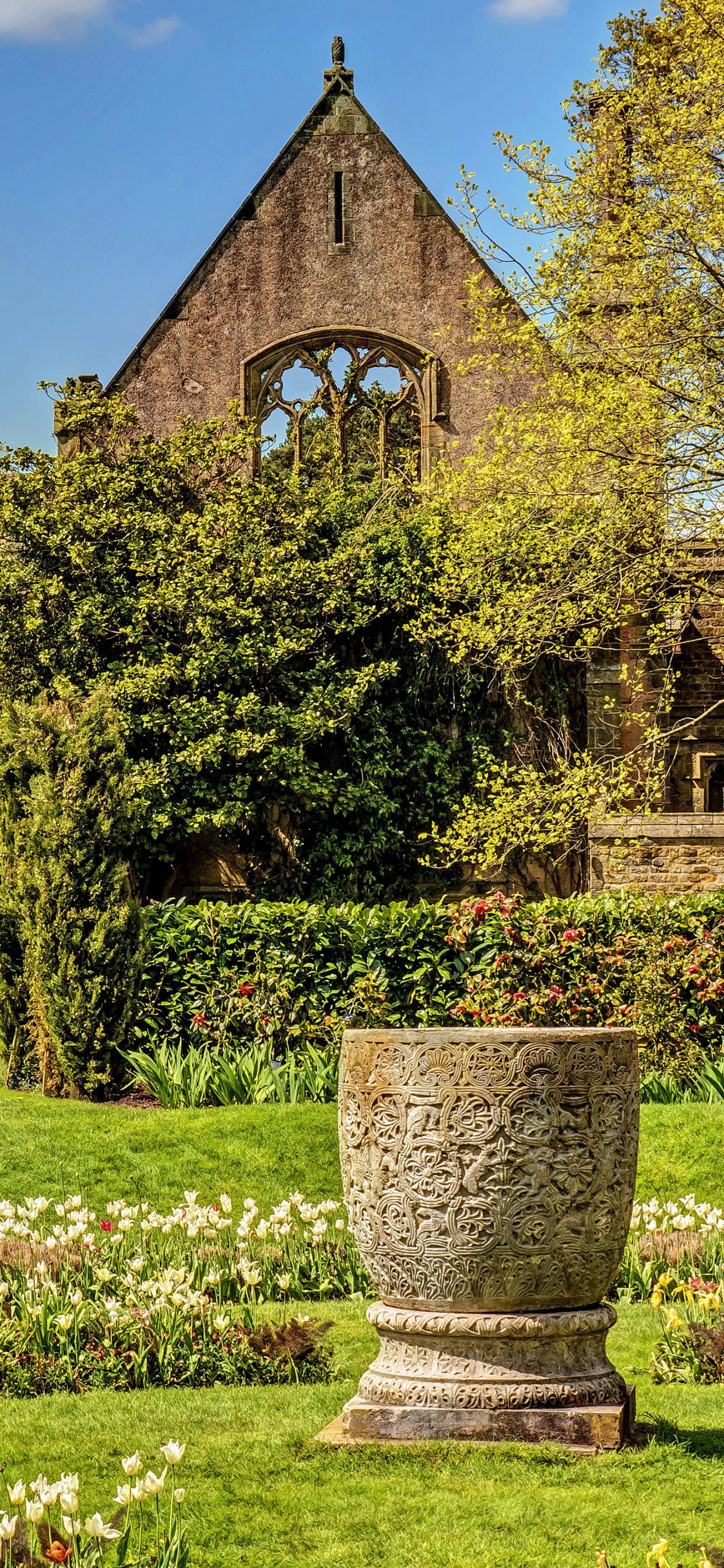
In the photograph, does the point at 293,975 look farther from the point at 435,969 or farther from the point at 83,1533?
the point at 83,1533

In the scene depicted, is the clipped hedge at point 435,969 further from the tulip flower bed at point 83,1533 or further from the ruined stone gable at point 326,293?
the ruined stone gable at point 326,293

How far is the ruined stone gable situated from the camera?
61.6 feet

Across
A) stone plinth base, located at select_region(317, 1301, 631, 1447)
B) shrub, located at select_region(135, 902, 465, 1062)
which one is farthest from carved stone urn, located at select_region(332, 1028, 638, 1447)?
shrub, located at select_region(135, 902, 465, 1062)

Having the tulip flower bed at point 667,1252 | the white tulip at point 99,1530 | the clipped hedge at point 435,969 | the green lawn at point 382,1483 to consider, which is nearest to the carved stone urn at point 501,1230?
the green lawn at point 382,1483

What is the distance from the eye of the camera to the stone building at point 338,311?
18.7 meters

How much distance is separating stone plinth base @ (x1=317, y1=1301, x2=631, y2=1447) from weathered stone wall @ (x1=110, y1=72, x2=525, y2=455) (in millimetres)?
15679

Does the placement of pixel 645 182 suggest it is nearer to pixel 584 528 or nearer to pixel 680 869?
pixel 584 528

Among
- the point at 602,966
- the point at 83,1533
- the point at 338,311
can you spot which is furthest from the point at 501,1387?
the point at 338,311

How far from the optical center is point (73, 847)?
10.9m

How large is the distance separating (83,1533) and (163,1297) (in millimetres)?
1896

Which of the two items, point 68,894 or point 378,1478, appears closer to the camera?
point 378,1478

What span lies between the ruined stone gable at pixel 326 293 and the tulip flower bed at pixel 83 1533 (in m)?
16.5

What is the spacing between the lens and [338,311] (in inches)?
742

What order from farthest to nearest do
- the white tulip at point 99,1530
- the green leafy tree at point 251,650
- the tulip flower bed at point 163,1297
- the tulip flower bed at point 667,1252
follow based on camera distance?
1. the green leafy tree at point 251,650
2. the tulip flower bed at point 667,1252
3. the tulip flower bed at point 163,1297
4. the white tulip at point 99,1530
